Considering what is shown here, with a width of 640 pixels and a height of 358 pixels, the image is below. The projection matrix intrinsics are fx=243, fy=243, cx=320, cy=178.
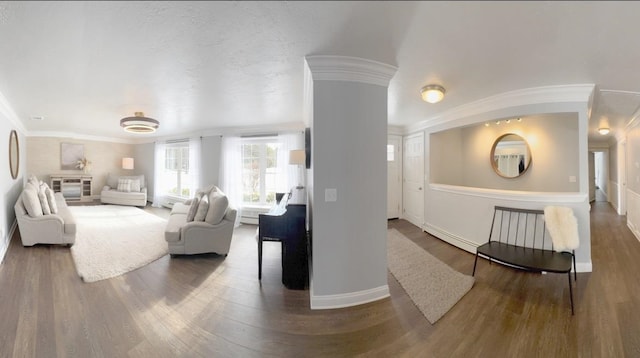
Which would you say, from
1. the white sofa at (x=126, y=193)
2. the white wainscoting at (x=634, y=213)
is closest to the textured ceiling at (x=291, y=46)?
the white wainscoting at (x=634, y=213)

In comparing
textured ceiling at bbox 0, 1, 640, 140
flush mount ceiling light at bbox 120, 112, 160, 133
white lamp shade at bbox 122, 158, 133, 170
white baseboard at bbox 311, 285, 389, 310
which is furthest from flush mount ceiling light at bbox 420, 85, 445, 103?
white lamp shade at bbox 122, 158, 133, 170

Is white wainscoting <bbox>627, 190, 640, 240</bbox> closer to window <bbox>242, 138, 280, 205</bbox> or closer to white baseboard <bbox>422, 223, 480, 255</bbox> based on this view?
white baseboard <bbox>422, 223, 480, 255</bbox>

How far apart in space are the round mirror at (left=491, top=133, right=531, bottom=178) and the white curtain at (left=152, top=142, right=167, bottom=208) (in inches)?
327

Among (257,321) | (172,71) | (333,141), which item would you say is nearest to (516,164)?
(333,141)

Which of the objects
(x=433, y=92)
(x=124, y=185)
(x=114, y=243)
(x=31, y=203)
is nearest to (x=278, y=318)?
(x=433, y=92)

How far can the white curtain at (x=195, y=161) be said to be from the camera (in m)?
6.13

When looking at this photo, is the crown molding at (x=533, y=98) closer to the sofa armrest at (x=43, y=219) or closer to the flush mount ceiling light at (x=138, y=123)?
the flush mount ceiling light at (x=138, y=123)

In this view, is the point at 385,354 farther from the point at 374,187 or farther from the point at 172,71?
the point at 172,71

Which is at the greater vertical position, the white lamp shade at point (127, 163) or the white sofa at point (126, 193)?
the white lamp shade at point (127, 163)

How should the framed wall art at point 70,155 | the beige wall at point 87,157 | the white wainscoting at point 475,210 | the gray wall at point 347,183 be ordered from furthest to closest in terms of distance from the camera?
the framed wall art at point 70,155 < the beige wall at point 87,157 < the white wainscoting at point 475,210 < the gray wall at point 347,183

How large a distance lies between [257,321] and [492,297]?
7.15 ft

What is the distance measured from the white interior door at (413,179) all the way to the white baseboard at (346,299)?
2.81m

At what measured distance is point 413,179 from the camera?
16.9 feet

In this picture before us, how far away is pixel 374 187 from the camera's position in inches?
92.0
